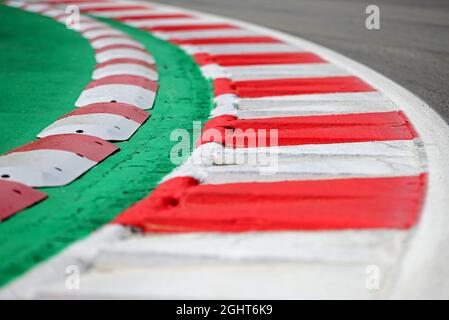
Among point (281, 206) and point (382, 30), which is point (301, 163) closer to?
point (281, 206)

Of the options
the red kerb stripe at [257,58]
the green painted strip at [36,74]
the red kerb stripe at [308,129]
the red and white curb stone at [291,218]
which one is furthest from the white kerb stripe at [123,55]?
the red kerb stripe at [308,129]

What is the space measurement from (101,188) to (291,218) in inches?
43.7

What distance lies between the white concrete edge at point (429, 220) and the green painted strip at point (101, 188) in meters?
1.41

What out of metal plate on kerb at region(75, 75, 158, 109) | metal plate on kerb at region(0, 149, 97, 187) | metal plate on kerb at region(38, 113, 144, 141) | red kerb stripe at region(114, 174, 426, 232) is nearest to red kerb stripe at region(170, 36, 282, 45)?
metal plate on kerb at region(75, 75, 158, 109)

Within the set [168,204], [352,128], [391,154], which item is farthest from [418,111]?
[168,204]

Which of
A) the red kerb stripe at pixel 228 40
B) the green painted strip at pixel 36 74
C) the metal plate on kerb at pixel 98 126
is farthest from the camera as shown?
the red kerb stripe at pixel 228 40

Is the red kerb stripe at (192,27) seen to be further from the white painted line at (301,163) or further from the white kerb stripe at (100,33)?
the white painted line at (301,163)

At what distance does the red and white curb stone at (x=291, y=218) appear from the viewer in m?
2.57

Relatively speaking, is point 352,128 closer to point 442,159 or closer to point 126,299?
point 442,159

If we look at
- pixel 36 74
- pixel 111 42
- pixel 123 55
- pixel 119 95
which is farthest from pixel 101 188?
pixel 111 42

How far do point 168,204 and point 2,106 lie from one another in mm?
2596

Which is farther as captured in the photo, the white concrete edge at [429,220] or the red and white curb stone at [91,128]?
the red and white curb stone at [91,128]

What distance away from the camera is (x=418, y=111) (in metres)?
4.98

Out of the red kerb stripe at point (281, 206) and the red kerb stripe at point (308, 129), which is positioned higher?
the red kerb stripe at point (308, 129)
